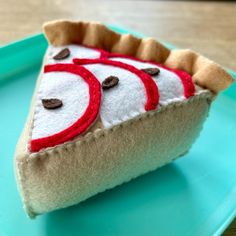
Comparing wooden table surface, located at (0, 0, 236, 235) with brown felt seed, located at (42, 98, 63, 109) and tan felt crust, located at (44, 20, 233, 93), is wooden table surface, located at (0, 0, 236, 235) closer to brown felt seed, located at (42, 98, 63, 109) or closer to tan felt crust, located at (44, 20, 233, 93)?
tan felt crust, located at (44, 20, 233, 93)

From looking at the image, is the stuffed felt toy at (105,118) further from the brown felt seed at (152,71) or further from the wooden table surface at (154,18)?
the wooden table surface at (154,18)

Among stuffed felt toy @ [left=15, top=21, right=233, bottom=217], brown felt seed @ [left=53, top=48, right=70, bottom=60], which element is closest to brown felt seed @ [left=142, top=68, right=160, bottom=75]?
stuffed felt toy @ [left=15, top=21, right=233, bottom=217]

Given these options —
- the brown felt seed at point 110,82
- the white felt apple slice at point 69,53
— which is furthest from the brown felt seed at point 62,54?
the brown felt seed at point 110,82

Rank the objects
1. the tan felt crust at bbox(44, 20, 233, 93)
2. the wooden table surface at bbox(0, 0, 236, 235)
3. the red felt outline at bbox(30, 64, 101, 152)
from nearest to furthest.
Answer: the red felt outline at bbox(30, 64, 101, 152)
the tan felt crust at bbox(44, 20, 233, 93)
the wooden table surface at bbox(0, 0, 236, 235)

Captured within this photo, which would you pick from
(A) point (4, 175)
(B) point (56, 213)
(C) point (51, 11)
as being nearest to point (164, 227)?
(B) point (56, 213)

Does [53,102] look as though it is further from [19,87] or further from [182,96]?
[19,87]

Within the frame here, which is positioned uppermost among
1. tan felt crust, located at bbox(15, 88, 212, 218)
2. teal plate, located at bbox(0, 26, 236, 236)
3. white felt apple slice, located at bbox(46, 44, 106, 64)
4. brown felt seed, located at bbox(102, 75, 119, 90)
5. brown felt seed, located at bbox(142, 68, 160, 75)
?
brown felt seed, located at bbox(142, 68, 160, 75)

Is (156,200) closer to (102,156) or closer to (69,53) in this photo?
(102,156)
